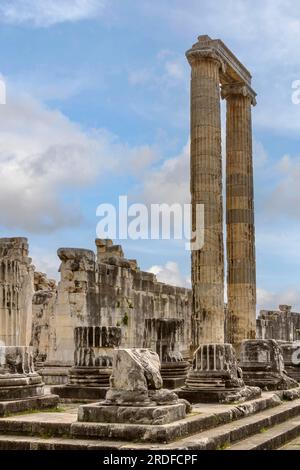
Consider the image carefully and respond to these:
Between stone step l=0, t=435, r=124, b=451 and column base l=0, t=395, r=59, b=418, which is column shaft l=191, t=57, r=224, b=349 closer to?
column base l=0, t=395, r=59, b=418

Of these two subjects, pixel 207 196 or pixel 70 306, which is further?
pixel 207 196

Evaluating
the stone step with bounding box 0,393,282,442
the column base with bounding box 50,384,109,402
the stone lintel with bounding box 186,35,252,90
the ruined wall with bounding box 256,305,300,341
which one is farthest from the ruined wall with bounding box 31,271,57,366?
the ruined wall with bounding box 256,305,300,341

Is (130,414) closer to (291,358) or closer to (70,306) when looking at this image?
(70,306)

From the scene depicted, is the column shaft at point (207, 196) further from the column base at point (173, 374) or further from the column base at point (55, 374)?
the column base at point (173, 374)

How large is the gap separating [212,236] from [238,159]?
16.6ft

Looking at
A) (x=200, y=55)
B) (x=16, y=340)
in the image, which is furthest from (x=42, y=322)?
(x=200, y=55)

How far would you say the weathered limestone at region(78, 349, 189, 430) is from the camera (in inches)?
352

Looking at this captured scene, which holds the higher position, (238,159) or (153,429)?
(238,159)

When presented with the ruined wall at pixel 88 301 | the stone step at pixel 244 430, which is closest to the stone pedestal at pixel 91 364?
the stone step at pixel 244 430

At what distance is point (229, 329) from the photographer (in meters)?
27.3

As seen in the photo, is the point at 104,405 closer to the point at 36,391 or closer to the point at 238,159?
the point at 36,391

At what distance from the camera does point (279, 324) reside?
36312mm

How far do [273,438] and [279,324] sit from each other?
26578 mm
